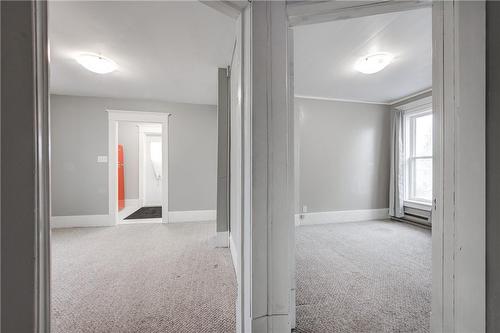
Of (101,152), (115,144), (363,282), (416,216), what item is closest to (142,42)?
(115,144)

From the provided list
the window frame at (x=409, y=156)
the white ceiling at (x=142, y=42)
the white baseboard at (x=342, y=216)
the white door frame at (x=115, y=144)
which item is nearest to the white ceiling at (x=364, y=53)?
the window frame at (x=409, y=156)

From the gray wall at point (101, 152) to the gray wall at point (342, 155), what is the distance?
1.85 metres

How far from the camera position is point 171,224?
3.74 metres

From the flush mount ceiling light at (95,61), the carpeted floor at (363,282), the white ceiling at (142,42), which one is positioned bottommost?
the carpeted floor at (363,282)

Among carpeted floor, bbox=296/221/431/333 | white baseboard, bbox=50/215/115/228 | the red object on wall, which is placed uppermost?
the red object on wall

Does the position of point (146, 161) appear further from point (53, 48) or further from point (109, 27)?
point (109, 27)

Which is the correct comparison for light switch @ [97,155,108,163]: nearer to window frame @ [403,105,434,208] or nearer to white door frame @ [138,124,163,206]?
white door frame @ [138,124,163,206]

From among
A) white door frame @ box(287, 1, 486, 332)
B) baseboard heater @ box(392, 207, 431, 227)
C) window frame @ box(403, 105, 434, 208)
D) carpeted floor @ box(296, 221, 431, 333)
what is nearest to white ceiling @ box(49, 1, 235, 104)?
white door frame @ box(287, 1, 486, 332)

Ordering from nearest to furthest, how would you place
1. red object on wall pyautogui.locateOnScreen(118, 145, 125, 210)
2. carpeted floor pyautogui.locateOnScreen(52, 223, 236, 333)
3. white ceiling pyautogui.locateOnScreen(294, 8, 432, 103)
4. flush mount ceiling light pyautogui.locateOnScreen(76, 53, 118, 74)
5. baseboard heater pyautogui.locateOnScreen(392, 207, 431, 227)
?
1. carpeted floor pyautogui.locateOnScreen(52, 223, 236, 333)
2. white ceiling pyautogui.locateOnScreen(294, 8, 432, 103)
3. flush mount ceiling light pyautogui.locateOnScreen(76, 53, 118, 74)
4. baseboard heater pyautogui.locateOnScreen(392, 207, 431, 227)
5. red object on wall pyautogui.locateOnScreen(118, 145, 125, 210)

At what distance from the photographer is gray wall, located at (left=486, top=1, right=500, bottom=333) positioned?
796 mm

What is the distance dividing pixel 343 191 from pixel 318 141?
3.53ft

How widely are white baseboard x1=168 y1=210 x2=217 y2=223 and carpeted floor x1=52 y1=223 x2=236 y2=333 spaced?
35.6 inches

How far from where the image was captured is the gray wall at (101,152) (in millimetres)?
3551

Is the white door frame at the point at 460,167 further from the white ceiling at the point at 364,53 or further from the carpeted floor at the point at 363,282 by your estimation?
the white ceiling at the point at 364,53
